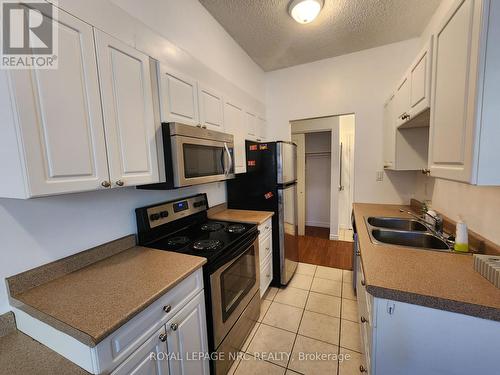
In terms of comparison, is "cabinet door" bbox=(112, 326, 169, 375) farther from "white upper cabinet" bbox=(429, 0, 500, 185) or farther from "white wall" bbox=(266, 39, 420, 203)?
"white wall" bbox=(266, 39, 420, 203)

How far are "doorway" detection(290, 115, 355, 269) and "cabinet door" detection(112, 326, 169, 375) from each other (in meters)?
2.48

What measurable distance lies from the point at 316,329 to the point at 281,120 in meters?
2.67

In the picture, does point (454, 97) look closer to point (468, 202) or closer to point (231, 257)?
point (468, 202)

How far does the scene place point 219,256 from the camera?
1.37 m

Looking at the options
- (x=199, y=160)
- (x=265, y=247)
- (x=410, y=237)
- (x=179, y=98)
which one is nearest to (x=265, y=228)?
(x=265, y=247)

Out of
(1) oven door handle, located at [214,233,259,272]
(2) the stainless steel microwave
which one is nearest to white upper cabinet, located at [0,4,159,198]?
(2) the stainless steel microwave

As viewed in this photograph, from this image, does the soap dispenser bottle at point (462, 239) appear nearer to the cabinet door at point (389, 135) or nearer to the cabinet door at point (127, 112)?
the cabinet door at point (389, 135)

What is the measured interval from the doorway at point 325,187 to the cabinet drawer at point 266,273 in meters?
0.96

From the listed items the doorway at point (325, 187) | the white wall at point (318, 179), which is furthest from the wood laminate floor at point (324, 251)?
the white wall at point (318, 179)

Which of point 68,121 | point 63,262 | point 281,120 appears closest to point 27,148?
point 68,121

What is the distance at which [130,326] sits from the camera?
2.82ft

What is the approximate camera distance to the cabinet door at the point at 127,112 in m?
1.06

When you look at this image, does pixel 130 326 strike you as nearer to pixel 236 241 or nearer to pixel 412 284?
pixel 236 241

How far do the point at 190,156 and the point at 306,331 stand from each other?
177 centimetres
